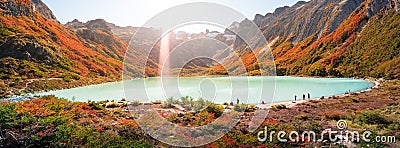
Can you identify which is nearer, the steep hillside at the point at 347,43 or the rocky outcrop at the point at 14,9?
the steep hillside at the point at 347,43

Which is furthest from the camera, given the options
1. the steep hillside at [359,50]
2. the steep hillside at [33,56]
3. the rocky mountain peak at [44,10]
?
the rocky mountain peak at [44,10]

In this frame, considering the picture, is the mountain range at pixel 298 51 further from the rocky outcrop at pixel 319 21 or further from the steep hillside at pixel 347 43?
the rocky outcrop at pixel 319 21

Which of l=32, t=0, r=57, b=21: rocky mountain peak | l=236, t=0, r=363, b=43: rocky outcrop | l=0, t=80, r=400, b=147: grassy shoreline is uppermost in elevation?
l=32, t=0, r=57, b=21: rocky mountain peak

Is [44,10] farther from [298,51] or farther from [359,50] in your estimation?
[359,50]

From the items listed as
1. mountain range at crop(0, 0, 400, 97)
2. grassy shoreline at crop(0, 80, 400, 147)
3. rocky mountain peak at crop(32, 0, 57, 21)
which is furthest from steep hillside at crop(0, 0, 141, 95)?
rocky mountain peak at crop(32, 0, 57, 21)

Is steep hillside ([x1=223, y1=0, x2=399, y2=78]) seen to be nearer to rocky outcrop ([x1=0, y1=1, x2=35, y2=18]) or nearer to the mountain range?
the mountain range

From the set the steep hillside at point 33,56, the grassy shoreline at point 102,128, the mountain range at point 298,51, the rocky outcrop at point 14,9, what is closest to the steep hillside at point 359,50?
the mountain range at point 298,51

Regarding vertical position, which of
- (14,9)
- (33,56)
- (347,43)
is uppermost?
(14,9)

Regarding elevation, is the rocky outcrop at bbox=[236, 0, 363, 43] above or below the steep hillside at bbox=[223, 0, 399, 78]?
above

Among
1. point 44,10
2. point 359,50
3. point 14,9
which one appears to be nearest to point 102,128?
point 359,50

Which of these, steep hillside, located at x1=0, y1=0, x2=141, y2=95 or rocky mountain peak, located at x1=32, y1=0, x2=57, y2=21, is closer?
steep hillside, located at x1=0, y1=0, x2=141, y2=95

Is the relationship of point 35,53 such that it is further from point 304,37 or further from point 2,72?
point 304,37

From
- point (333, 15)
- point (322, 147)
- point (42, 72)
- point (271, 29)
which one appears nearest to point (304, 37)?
point (333, 15)
